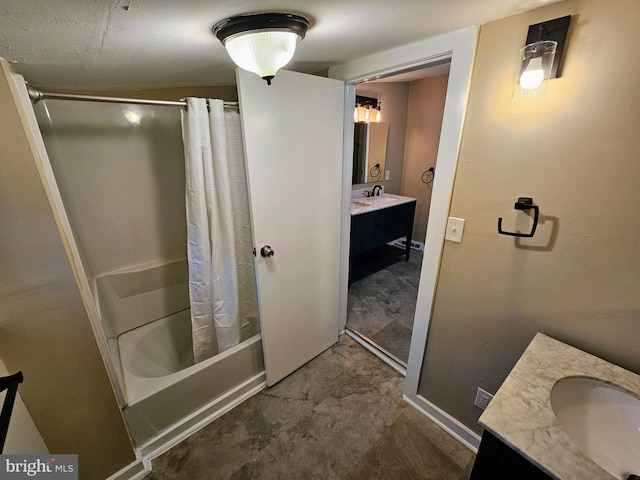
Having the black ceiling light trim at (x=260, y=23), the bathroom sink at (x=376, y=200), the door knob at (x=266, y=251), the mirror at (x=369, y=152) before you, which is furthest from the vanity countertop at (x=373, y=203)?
the black ceiling light trim at (x=260, y=23)

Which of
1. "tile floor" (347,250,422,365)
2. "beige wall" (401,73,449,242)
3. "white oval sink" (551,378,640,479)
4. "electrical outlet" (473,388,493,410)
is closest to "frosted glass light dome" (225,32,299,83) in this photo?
"white oval sink" (551,378,640,479)

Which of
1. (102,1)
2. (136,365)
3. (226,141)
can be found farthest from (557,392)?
(136,365)

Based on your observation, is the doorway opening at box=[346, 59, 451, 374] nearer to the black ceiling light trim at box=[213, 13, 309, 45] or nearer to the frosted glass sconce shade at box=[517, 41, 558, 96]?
the frosted glass sconce shade at box=[517, 41, 558, 96]

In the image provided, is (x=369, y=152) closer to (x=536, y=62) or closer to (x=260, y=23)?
(x=536, y=62)

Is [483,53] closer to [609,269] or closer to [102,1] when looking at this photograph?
[609,269]

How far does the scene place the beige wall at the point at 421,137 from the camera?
3.31m

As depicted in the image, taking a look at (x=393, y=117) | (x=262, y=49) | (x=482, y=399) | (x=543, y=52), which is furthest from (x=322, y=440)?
(x=393, y=117)

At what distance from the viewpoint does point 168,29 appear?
748mm

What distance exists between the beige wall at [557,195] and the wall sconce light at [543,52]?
0.08 feet

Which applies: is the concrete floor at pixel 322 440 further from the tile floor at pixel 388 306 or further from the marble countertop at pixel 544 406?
the marble countertop at pixel 544 406

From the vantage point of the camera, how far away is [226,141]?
140 centimetres

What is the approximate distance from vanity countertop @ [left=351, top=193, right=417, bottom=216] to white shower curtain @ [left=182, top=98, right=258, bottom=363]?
1.35m

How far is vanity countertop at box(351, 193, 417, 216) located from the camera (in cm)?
278

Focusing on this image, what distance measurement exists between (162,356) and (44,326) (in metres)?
1.03
